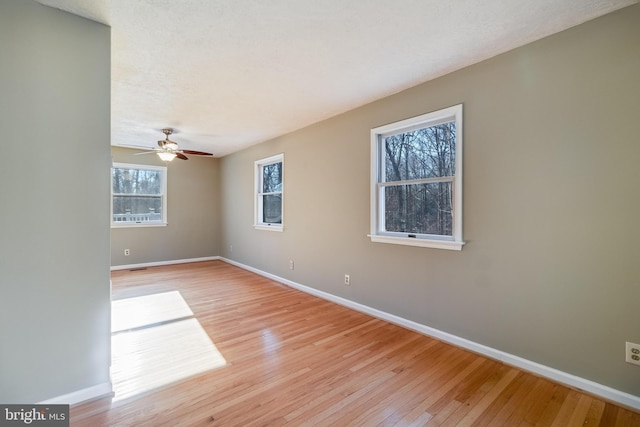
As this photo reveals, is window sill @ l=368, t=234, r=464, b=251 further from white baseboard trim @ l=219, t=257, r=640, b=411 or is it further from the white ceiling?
the white ceiling

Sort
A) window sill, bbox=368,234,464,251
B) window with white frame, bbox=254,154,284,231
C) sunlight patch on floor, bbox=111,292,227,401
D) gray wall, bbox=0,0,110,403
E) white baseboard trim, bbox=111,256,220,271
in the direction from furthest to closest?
white baseboard trim, bbox=111,256,220,271
window with white frame, bbox=254,154,284,231
window sill, bbox=368,234,464,251
sunlight patch on floor, bbox=111,292,227,401
gray wall, bbox=0,0,110,403

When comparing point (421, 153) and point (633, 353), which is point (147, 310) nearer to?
point (421, 153)

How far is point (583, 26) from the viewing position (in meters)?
1.98

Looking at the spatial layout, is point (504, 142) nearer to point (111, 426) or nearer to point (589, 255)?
point (589, 255)

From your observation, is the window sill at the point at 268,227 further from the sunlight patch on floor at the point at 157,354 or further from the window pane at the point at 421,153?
the window pane at the point at 421,153

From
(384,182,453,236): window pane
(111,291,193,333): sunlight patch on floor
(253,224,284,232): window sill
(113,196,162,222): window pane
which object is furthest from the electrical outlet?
(113,196,162,222): window pane

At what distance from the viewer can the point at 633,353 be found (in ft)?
5.93

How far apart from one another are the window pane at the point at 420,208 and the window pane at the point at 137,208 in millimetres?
5217

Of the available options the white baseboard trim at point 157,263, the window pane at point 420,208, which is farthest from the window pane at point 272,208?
the window pane at point 420,208

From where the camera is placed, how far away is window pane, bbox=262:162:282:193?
5.16m

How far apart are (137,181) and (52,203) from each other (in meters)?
4.83

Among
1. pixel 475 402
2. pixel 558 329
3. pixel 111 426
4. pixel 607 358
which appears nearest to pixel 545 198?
pixel 558 329

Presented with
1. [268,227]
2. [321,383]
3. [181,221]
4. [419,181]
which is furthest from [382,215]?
[181,221]

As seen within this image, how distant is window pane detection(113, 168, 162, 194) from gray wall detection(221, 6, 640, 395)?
16.9 feet
